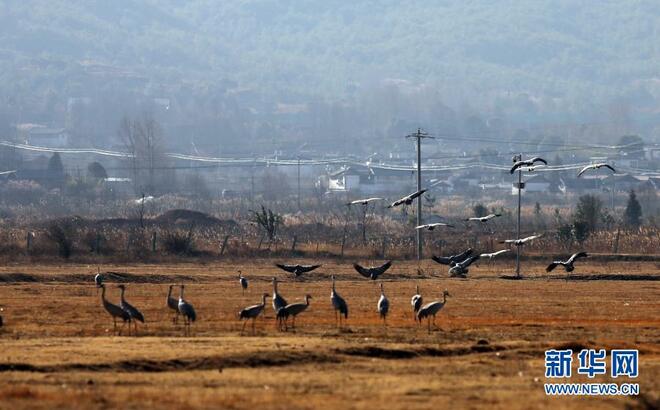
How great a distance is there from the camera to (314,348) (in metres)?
26.2

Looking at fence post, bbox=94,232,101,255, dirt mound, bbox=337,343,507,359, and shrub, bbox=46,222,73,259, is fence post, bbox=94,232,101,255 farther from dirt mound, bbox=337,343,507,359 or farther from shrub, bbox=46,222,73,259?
dirt mound, bbox=337,343,507,359

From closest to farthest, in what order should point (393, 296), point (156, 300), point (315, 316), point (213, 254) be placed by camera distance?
1. point (315, 316)
2. point (156, 300)
3. point (393, 296)
4. point (213, 254)

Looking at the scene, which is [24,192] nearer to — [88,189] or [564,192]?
[88,189]

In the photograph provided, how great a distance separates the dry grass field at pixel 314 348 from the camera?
21.4m

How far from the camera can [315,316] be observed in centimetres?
3394

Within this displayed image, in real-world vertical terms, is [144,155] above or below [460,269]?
above

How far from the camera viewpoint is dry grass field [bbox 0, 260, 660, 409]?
21406 millimetres

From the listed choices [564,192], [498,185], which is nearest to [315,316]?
[564,192]

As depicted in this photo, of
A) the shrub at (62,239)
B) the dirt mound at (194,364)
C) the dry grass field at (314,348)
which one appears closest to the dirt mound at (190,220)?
the shrub at (62,239)

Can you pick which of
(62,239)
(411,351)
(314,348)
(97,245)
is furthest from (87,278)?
(411,351)

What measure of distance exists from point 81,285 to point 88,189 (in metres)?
93.2

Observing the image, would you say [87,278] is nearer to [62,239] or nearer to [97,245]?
[62,239]

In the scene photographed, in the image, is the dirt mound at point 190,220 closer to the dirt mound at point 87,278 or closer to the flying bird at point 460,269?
the flying bird at point 460,269

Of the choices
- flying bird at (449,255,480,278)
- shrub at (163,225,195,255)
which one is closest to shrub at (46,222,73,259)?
shrub at (163,225,195,255)
